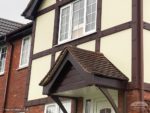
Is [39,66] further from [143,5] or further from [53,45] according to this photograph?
[143,5]

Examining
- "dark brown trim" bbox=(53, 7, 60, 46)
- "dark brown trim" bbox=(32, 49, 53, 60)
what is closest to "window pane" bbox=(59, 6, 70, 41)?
"dark brown trim" bbox=(53, 7, 60, 46)

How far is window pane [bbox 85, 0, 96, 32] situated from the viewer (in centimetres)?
1419

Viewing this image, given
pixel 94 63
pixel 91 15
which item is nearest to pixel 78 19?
pixel 91 15

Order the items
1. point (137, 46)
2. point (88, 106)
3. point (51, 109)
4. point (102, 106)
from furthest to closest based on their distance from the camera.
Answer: point (51, 109) < point (88, 106) < point (102, 106) < point (137, 46)

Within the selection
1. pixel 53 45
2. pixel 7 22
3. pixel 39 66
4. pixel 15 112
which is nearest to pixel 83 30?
pixel 53 45

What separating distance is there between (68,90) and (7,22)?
14.1 m

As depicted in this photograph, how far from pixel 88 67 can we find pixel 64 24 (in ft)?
14.2

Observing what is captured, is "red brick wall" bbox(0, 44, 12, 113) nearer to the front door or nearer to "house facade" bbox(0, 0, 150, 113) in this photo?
"house facade" bbox(0, 0, 150, 113)

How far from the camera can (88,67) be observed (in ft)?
38.9

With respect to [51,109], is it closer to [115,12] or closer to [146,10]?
[115,12]

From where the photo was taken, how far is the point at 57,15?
53.0ft

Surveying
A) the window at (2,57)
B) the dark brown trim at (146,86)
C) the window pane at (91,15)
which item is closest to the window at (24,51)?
the window at (2,57)


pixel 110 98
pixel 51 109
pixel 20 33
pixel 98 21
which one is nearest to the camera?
pixel 110 98

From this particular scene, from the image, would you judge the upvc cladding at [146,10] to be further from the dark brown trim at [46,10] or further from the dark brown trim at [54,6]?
the dark brown trim at [46,10]
